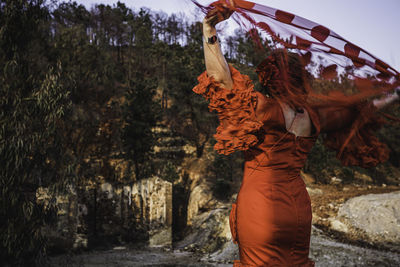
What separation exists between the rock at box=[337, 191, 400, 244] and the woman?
671cm

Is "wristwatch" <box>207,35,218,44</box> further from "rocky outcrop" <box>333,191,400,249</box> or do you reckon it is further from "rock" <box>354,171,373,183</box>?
"rock" <box>354,171,373,183</box>

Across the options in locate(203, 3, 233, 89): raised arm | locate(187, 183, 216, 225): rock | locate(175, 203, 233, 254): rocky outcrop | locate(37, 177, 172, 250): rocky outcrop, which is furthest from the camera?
locate(187, 183, 216, 225): rock

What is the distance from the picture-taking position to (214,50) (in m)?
1.23

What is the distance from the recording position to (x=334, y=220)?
7.82 meters

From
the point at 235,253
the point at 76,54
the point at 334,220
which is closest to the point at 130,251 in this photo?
the point at 235,253

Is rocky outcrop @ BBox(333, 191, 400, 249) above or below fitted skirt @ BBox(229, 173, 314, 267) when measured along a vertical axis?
below

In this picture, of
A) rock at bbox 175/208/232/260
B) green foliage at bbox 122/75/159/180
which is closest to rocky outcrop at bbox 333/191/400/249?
rock at bbox 175/208/232/260

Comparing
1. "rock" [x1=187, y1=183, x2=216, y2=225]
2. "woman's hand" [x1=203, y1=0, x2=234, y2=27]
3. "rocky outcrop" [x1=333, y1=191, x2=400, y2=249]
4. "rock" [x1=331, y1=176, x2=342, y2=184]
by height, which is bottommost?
"rock" [x1=187, y1=183, x2=216, y2=225]

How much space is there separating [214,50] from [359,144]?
957 millimetres

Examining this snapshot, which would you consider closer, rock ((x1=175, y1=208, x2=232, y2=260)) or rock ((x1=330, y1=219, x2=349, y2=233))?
rock ((x1=330, y1=219, x2=349, y2=233))

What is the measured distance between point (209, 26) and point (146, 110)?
41.2ft

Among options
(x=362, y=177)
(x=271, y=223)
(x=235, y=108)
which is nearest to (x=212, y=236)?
(x=271, y=223)

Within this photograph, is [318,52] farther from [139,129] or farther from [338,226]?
[139,129]

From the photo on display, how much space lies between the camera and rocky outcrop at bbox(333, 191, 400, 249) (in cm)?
699
